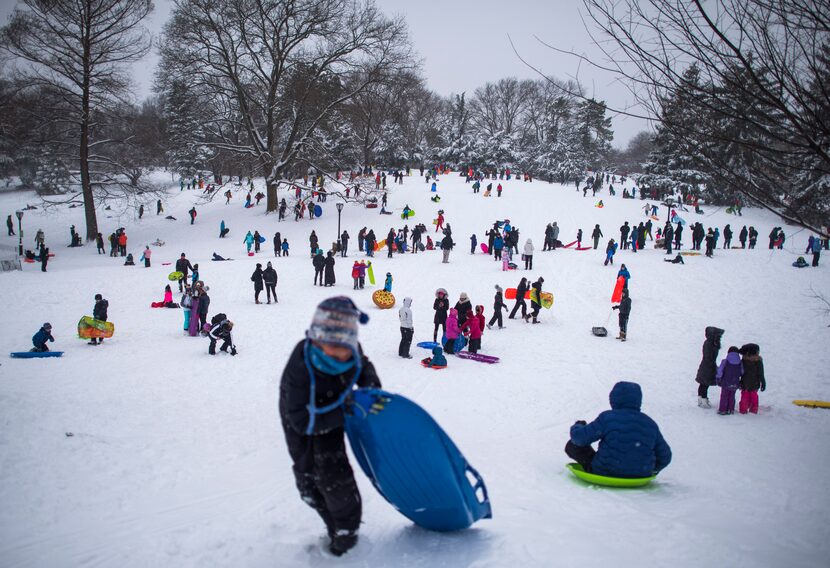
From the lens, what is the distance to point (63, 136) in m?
28.0

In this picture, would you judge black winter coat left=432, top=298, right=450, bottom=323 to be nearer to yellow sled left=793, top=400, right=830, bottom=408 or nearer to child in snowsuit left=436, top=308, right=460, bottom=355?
child in snowsuit left=436, top=308, right=460, bottom=355

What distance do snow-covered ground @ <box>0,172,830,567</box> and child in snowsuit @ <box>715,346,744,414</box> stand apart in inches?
13.0

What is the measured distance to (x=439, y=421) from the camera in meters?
8.01

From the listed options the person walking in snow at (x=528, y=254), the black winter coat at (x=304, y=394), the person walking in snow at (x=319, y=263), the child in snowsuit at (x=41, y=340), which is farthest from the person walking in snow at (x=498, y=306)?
the black winter coat at (x=304, y=394)

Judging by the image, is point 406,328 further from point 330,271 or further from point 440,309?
point 330,271

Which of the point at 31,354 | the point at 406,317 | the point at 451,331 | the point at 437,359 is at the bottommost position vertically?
the point at 31,354

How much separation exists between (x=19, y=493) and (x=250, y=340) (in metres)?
8.43

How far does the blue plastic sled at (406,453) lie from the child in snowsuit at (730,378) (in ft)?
24.5

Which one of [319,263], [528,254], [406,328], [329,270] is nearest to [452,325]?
[406,328]

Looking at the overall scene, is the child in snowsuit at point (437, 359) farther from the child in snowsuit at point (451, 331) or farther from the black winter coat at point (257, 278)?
the black winter coat at point (257, 278)

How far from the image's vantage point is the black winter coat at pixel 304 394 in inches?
119

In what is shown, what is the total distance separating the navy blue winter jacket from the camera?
15.8 feet

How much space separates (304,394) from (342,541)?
46.7 inches

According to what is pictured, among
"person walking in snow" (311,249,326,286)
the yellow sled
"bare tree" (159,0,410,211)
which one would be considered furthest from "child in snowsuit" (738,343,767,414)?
"bare tree" (159,0,410,211)
